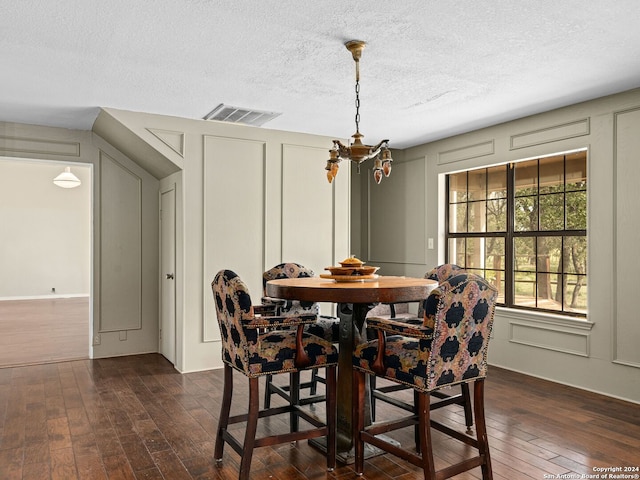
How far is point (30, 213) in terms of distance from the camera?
10.2m

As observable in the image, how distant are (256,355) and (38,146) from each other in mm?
3965

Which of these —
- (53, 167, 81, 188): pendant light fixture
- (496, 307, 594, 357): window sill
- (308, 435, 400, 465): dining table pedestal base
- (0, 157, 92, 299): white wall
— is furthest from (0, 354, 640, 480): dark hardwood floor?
(0, 157, 92, 299): white wall

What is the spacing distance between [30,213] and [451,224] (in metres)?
8.59

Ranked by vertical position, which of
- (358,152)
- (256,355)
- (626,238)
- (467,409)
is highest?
(358,152)

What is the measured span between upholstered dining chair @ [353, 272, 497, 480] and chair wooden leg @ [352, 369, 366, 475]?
0.04 metres

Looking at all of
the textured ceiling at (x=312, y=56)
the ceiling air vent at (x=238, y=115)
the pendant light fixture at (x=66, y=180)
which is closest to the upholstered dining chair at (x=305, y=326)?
the textured ceiling at (x=312, y=56)

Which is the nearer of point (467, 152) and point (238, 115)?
point (238, 115)

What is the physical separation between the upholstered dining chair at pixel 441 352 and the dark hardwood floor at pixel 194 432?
14.8 inches

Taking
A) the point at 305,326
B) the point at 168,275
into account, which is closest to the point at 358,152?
the point at 305,326

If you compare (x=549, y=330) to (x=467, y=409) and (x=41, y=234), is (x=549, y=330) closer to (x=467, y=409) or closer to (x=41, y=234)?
(x=467, y=409)

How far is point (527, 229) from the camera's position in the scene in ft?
16.2

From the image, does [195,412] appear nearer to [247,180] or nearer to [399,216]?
[247,180]

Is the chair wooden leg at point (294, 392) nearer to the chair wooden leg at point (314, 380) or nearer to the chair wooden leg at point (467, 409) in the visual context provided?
the chair wooden leg at point (314, 380)

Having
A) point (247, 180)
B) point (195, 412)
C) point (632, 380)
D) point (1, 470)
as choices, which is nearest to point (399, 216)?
point (247, 180)
